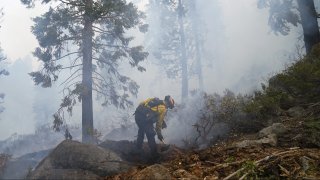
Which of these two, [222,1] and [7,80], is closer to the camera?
[222,1]

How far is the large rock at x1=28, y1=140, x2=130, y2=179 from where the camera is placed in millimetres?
6625

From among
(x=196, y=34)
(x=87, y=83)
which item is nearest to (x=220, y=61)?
(x=196, y=34)

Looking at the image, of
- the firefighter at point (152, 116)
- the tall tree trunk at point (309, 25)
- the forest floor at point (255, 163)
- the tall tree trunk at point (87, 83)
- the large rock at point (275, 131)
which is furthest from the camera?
the tall tree trunk at point (87, 83)

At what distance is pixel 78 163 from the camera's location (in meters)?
7.08

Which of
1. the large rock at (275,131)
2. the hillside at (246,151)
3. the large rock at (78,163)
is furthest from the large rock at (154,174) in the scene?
the large rock at (275,131)

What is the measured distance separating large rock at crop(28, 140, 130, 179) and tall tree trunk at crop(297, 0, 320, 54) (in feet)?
25.2

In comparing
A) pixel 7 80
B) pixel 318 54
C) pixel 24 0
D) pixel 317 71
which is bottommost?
pixel 317 71

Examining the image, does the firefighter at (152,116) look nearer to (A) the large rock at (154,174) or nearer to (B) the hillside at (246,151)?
(B) the hillside at (246,151)

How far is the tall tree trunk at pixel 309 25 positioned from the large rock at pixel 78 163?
7.67m

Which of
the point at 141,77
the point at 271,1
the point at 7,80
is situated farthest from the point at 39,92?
→ the point at 271,1

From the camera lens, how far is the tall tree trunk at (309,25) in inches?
452

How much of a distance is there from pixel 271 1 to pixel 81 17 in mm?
7647

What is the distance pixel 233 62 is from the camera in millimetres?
37000

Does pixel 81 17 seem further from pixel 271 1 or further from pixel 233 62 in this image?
pixel 233 62
